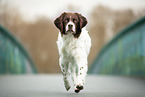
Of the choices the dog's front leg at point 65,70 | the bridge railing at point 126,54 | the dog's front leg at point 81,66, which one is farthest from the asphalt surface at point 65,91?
the bridge railing at point 126,54

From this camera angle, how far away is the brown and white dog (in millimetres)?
7699

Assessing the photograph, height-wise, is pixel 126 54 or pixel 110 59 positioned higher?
pixel 126 54

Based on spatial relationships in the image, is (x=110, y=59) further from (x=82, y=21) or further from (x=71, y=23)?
(x=71, y=23)

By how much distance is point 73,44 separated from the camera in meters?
8.08

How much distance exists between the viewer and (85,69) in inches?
317

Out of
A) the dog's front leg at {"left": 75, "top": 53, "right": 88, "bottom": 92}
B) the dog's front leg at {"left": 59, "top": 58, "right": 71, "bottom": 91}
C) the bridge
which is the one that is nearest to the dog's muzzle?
the dog's front leg at {"left": 75, "top": 53, "right": 88, "bottom": 92}

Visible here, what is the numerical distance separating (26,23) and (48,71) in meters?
12.0

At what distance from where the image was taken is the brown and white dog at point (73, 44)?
7699mm

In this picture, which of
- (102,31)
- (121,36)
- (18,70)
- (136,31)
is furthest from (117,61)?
(102,31)

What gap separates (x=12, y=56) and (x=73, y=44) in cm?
2060

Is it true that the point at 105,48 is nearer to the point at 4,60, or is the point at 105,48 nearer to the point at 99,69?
the point at 99,69

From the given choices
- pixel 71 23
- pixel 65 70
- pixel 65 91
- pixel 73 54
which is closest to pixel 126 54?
pixel 65 91

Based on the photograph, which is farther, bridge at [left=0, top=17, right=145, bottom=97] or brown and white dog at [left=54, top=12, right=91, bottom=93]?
bridge at [left=0, top=17, right=145, bottom=97]

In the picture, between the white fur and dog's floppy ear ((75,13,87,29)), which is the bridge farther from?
dog's floppy ear ((75,13,87,29))
